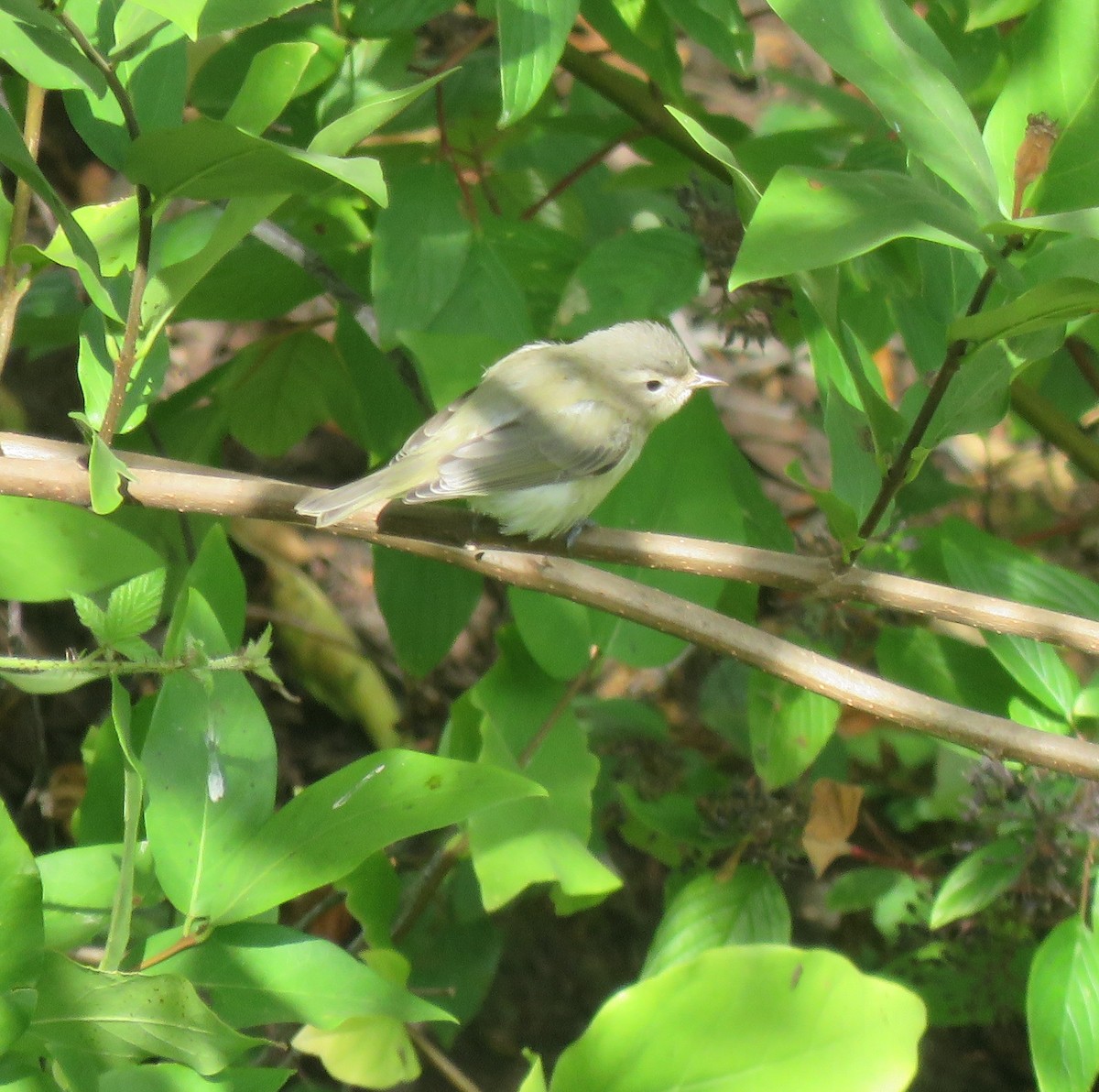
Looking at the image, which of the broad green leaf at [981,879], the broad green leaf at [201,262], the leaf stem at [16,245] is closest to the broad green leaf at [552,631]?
the broad green leaf at [981,879]

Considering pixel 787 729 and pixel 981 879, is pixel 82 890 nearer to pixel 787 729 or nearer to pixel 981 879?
pixel 787 729

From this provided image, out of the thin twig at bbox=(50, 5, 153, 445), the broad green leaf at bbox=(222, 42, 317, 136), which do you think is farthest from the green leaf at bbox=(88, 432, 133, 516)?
the broad green leaf at bbox=(222, 42, 317, 136)

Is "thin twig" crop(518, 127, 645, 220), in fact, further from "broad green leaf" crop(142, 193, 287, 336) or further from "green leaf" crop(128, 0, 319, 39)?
"green leaf" crop(128, 0, 319, 39)

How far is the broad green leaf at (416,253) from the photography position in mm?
2453

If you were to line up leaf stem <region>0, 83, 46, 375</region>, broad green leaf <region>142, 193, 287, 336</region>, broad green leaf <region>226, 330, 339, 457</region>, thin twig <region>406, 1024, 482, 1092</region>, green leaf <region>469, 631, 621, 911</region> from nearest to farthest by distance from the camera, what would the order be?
broad green leaf <region>142, 193, 287, 336</region> → leaf stem <region>0, 83, 46, 375</region> → green leaf <region>469, 631, 621, 911</region> → thin twig <region>406, 1024, 482, 1092</region> → broad green leaf <region>226, 330, 339, 457</region>

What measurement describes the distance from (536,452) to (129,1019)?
194 cm

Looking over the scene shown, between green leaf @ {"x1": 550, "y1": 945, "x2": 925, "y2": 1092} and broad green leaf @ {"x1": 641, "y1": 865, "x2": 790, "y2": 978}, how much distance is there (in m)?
1.01

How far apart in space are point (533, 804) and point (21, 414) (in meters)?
2.29

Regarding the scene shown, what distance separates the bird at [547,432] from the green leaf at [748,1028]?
3.56 feet

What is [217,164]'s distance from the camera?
151cm

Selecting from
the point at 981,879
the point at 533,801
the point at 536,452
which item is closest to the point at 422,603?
the point at 536,452

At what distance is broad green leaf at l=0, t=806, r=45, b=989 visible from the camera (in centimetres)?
A: 133

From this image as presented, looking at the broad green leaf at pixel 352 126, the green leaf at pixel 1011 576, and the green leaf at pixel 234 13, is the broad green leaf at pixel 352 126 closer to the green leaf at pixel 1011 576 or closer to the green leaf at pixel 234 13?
the green leaf at pixel 234 13

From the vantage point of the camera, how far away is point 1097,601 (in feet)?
7.93
